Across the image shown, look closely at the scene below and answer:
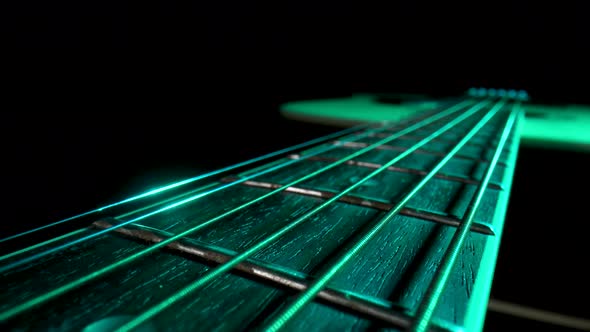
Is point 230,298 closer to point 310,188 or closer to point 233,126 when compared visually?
point 310,188

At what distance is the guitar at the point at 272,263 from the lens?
1.09 ft

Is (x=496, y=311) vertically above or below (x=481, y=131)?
below

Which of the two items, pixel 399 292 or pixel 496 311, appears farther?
pixel 496 311

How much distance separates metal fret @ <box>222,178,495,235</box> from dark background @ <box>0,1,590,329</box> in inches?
42.9

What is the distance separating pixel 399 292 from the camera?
0.39 meters

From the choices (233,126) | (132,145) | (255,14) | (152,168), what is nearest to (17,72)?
(132,145)

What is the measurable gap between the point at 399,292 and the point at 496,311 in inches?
72.1

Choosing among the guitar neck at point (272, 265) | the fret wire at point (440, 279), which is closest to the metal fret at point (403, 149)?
the guitar neck at point (272, 265)

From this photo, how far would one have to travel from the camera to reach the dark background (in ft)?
5.14

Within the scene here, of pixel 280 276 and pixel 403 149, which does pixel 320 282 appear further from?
pixel 403 149

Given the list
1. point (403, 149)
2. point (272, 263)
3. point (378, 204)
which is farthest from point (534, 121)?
point (272, 263)

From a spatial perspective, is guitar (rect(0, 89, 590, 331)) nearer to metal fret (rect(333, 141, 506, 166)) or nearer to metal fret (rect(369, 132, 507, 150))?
metal fret (rect(333, 141, 506, 166))

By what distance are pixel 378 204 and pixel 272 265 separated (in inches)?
11.2

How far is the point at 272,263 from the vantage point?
0.43 m
